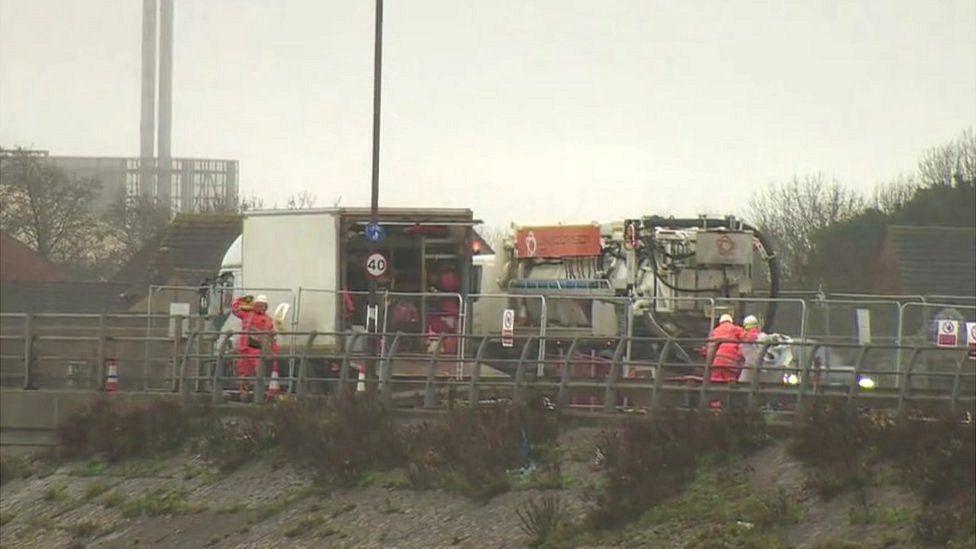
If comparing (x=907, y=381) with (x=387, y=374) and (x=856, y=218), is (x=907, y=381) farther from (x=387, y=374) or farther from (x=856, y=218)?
(x=856, y=218)

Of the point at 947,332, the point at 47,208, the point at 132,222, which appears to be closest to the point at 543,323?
the point at 947,332

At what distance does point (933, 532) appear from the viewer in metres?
14.7

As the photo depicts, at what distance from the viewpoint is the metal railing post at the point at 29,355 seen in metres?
27.6

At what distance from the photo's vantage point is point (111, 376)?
26906mm

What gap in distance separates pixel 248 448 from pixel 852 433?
8.80 meters

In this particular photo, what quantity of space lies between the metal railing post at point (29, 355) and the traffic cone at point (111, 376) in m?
Answer: 1.41

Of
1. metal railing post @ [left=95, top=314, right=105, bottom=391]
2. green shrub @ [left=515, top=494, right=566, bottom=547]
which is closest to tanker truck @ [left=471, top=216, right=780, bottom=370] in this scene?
metal railing post @ [left=95, top=314, right=105, bottom=391]

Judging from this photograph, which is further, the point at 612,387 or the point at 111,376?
the point at 111,376

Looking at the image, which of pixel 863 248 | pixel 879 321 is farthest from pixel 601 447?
pixel 863 248

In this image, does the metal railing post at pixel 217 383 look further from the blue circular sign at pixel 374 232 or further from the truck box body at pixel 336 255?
the blue circular sign at pixel 374 232

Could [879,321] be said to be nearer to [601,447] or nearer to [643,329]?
[643,329]

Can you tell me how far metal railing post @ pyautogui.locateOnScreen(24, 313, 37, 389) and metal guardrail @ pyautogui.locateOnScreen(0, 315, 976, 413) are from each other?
0.07 ft

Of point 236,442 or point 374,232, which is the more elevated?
point 374,232

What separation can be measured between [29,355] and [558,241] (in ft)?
31.5
